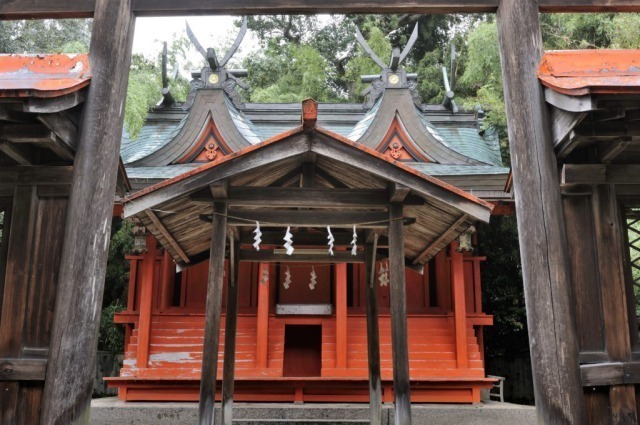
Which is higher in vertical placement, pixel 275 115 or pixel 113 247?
pixel 275 115

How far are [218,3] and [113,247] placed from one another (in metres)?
11.1

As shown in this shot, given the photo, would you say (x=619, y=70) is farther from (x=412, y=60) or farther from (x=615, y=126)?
(x=412, y=60)

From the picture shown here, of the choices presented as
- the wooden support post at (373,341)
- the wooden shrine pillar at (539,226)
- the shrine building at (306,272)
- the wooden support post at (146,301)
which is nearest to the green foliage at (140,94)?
the shrine building at (306,272)

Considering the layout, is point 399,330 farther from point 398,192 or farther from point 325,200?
point 325,200

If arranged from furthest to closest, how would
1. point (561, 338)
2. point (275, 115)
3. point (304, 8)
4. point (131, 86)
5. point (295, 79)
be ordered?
point (295, 79) → point (275, 115) → point (131, 86) → point (304, 8) → point (561, 338)

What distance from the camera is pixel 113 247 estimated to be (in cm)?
1516

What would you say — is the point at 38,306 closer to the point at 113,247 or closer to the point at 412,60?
the point at 113,247

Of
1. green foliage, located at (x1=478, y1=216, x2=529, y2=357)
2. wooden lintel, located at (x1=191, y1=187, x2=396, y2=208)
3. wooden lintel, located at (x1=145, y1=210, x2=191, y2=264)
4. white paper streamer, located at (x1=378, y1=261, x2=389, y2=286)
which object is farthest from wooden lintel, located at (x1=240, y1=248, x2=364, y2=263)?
green foliage, located at (x1=478, y1=216, x2=529, y2=357)

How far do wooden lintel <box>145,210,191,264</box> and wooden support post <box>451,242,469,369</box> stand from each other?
16.2 feet

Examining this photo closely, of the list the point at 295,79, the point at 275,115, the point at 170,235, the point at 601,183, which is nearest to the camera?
the point at 601,183

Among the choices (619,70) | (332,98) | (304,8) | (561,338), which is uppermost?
(332,98)

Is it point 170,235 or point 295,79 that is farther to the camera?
point 295,79

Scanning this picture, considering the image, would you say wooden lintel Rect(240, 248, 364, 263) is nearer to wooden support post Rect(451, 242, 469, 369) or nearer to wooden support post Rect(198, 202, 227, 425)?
wooden support post Rect(198, 202, 227, 425)

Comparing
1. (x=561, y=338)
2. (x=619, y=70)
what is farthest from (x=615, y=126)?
(x=561, y=338)
